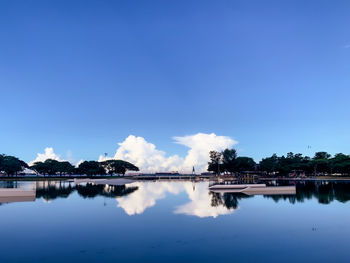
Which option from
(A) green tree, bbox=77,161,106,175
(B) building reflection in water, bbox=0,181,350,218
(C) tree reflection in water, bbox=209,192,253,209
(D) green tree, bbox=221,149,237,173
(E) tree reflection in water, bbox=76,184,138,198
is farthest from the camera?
(D) green tree, bbox=221,149,237,173

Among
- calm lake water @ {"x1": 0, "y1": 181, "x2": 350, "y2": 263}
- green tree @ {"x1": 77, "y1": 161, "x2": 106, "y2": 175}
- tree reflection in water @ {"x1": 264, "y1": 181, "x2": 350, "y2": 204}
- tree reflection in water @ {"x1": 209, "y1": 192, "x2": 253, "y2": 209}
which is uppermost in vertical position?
green tree @ {"x1": 77, "y1": 161, "x2": 106, "y2": 175}

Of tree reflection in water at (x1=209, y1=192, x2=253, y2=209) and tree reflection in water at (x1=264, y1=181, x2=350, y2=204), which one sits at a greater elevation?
tree reflection in water at (x1=209, y1=192, x2=253, y2=209)

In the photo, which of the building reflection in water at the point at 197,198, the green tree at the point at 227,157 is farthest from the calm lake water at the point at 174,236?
the green tree at the point at 227,157

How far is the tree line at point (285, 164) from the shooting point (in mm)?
130750

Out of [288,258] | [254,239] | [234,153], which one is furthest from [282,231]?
[234,153]

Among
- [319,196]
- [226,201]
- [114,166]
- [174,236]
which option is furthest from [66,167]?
[174,236]

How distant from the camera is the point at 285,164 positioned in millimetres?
147000

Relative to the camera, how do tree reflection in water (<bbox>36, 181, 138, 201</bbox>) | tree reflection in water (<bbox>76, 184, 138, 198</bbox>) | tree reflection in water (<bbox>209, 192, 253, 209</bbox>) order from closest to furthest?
tree reflection in water (<bbox>209, 192, 253, 209</bbox>)
tree reflection in water (<bbox>36, 181, 138, 201</bbox>)
tree reflection in water (<bbox>76, 184, 138, 198</bbox>)

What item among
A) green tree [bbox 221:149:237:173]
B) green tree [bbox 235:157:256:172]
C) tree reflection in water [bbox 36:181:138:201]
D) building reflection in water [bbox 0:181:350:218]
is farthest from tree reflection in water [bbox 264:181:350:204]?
green tree [bbox 221:149:237:173]

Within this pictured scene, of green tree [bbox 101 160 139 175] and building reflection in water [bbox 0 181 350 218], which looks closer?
building reflection in water [bbox 0 181 350 218]

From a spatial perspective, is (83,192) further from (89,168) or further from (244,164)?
(244,164)

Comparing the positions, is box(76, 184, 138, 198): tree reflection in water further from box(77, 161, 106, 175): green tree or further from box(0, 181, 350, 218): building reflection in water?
box(77, 161, 106, 175): green tree

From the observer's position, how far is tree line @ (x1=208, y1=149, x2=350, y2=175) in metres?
131

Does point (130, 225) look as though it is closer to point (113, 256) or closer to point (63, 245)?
point (63, 245)
